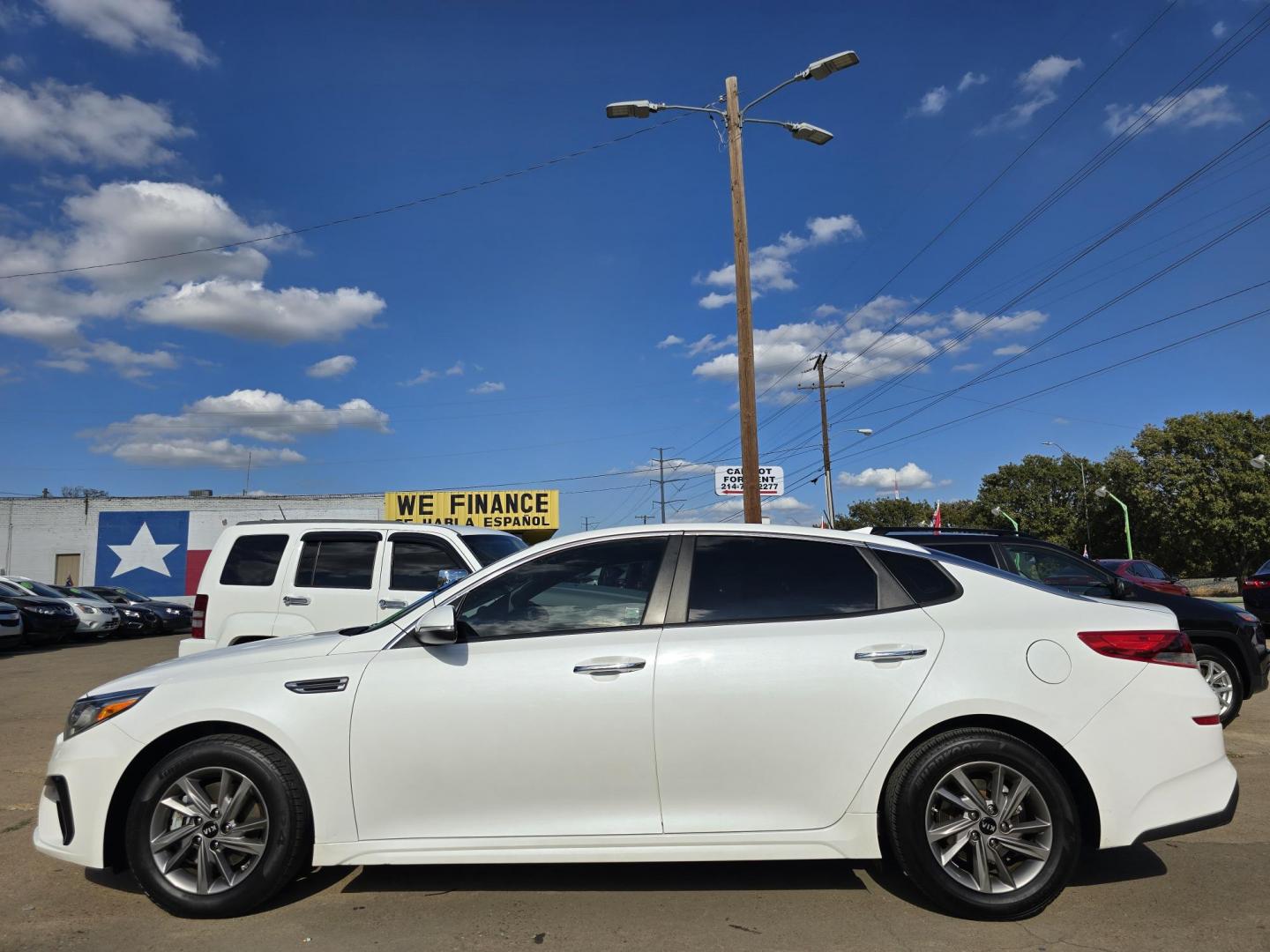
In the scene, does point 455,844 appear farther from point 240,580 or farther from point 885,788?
point 240,580

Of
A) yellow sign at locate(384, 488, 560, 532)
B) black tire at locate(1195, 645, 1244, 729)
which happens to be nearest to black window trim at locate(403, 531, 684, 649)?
black tire at locate(1195, 645, 1244, 729)

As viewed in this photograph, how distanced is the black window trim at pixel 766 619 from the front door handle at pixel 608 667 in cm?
24

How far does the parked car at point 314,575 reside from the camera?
7578 mm

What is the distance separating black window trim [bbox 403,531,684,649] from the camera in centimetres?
380

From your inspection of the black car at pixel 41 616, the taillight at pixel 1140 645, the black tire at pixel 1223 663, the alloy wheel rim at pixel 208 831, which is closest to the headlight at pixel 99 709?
the alloy wheel rim at pixel 208 831

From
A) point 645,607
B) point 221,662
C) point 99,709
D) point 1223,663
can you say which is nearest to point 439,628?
point 645,607

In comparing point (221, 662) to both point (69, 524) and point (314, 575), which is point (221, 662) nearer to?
point (314, 575)

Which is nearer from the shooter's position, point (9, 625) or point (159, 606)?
point (9, 625)

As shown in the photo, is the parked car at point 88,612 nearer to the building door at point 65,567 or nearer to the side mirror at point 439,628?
the building door at point 65,567

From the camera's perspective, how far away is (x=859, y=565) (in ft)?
13.0

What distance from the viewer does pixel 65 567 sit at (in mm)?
36375

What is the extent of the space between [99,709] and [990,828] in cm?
392

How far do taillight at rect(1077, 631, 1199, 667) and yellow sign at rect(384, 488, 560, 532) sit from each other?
115ft

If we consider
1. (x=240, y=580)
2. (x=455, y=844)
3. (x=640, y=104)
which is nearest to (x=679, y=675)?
(x=455, y=844)
